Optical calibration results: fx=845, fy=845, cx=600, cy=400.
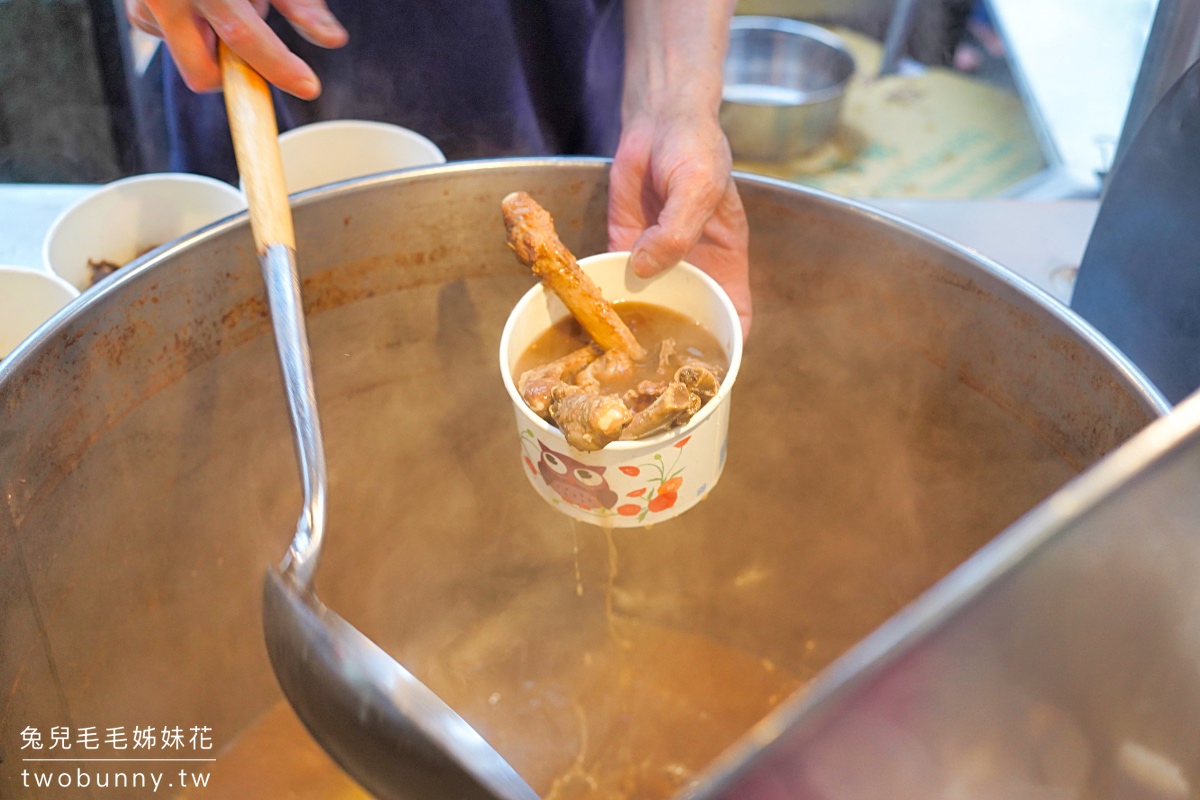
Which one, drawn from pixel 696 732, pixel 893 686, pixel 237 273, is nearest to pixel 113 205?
pixel 237 273

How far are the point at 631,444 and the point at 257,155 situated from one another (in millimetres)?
400

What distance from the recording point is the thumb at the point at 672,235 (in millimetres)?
760

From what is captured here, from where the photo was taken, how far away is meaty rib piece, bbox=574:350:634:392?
709 millimetres

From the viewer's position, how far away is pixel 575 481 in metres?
0.71

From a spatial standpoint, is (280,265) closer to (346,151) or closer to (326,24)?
(326,24)

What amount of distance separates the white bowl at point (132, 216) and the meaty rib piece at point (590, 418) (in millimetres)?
601

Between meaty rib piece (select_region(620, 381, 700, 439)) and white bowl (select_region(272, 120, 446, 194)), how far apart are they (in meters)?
0.55

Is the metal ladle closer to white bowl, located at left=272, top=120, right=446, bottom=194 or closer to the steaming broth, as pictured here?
the steaming broth

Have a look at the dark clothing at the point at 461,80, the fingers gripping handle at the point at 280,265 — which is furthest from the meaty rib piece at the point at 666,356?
the dark clothing at the point at 461,80

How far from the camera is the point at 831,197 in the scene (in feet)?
2.72

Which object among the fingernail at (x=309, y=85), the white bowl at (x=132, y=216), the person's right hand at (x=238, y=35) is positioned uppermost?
the person's right hand at (x=238, y=35)

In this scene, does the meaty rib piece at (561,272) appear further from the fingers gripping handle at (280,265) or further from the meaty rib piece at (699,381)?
the fingers gripping handle at (280,265)

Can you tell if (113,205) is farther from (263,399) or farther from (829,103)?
(829,103)

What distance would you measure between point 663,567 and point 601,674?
0.15m
